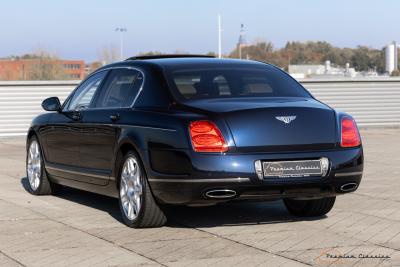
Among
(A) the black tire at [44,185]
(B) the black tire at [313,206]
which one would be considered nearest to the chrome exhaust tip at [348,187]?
(B) the black tire at [313,206]

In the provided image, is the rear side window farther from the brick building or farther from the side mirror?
the brick building

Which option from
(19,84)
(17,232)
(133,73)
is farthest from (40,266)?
(19,84)

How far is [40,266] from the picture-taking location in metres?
5.78

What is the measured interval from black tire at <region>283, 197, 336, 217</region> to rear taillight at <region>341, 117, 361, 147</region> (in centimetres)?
72

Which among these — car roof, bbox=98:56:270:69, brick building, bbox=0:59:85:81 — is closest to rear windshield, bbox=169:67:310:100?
car roof, bbox=98:56:270:69

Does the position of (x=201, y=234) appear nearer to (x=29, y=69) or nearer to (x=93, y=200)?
(x=93, y=200)

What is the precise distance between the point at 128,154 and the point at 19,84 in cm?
1557

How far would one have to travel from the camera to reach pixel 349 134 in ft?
23.5

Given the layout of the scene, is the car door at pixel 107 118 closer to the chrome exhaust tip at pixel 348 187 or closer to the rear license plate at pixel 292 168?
the rear license plate at pixel 292 168

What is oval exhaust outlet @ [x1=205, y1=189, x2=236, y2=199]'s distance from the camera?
663 centimetres

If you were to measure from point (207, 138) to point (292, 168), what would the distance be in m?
0.74

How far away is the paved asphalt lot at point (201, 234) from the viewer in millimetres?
5941

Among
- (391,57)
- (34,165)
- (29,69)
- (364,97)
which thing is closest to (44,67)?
(29,69)

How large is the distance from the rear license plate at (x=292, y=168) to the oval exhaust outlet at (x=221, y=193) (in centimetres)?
31
